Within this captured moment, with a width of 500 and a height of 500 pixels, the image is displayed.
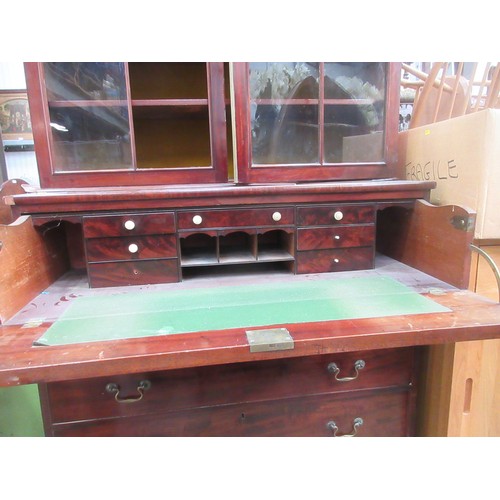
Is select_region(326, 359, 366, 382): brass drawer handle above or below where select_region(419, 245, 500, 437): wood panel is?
above

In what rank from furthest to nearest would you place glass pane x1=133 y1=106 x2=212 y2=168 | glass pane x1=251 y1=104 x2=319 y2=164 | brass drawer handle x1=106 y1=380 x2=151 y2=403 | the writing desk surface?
glass pane x1=133 y1=106 x2=212 y2=168
glass pane x1=251 y1=104 x2=319 y2=164
brass drawer handle x1=106 y1=380 x2=151 y2=403
the writing desk surface

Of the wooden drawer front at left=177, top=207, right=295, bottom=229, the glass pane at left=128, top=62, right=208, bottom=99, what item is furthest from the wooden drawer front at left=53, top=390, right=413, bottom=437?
the glass pane at left=128, top=62, right=208, bottom=99

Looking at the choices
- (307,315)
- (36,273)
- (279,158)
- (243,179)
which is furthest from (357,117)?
(36,273)

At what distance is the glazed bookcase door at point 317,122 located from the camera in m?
0.95

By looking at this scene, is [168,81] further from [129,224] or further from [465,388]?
[465,388]

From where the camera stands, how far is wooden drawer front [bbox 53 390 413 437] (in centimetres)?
69

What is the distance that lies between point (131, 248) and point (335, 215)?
54 centimetres

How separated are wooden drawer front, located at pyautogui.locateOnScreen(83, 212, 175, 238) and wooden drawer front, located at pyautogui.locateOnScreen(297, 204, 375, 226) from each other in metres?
0.34

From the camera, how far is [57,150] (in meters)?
0.94

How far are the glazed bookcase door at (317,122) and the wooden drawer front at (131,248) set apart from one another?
28 centimetres

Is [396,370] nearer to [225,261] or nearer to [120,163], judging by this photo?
[225,261]

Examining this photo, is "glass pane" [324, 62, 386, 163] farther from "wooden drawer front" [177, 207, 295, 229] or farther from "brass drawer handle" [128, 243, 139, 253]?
"brass drawer handle" [128, 243, 139, 253]

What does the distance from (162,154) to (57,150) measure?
36cm

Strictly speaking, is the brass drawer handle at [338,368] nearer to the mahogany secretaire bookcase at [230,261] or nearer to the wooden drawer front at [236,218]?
the mahogany secretaire bookcase at [230,261]
